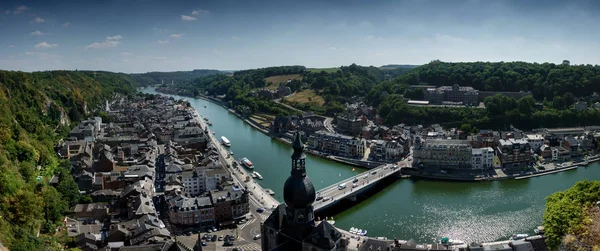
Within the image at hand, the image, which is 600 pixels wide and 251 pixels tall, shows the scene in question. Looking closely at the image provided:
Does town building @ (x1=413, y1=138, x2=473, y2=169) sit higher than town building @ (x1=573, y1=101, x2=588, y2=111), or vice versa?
town building @ (x1=573, y1=101, x2=588, y2=111)

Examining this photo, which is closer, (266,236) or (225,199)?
(266,236)

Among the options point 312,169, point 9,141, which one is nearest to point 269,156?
point 312,169

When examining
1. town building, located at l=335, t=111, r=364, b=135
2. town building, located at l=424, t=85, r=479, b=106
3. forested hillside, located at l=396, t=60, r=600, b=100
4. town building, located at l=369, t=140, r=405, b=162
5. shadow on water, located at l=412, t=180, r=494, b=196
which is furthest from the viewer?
town building, located at l=424, t=85, r=479, b=106

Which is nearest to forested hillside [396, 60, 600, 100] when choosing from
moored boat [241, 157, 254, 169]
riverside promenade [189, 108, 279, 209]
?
moored boat [241, 157, 254, 169]

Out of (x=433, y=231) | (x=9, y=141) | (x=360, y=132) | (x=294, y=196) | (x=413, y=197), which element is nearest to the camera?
(x=294, y=196)

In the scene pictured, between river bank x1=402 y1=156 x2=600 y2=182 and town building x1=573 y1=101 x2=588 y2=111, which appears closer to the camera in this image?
river bank x1=402 y1=156 x2=600 y2=182

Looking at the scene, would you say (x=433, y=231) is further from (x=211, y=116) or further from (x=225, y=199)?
(x=211, y=116)

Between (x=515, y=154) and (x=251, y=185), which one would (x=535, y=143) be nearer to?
(x=515, y=154)

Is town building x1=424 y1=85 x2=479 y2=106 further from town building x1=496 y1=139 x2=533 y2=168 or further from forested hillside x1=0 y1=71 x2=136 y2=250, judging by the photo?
forested hillside x1=0 y1=71 x2=136 y2=250
